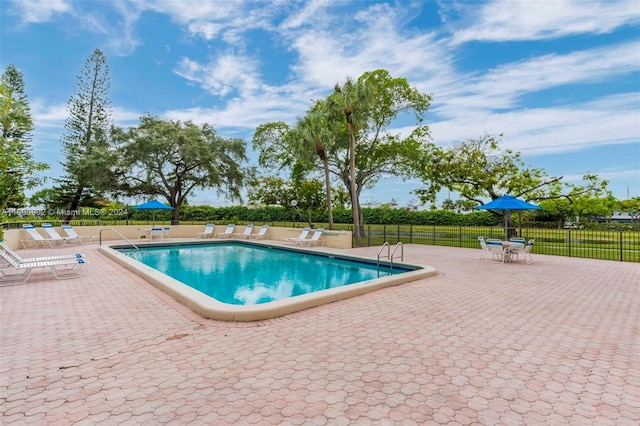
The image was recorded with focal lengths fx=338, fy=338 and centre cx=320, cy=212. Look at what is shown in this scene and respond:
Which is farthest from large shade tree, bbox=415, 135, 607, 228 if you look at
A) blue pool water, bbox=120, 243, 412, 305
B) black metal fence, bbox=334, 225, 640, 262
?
blue pool water, bbox=120, 243, 412, 305

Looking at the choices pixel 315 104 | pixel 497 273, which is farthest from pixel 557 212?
pixel 497 273

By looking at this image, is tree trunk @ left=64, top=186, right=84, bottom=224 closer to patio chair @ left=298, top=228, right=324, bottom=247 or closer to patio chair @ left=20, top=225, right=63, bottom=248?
patio chair @ left=20, top=225, right=63, bottom=248

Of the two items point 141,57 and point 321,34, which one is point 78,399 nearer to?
point 321,34

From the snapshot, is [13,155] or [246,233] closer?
[13,155]

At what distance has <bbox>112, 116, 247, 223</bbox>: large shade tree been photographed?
2386 centimetres

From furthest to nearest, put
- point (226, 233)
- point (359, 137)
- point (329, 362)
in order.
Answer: point (359, 137) → point (226, 233) → point (329, 362)

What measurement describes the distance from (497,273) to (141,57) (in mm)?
19451

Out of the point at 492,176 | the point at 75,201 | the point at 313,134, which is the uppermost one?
the point at 313,134

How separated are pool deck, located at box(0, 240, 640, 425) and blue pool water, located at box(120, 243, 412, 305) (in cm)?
265

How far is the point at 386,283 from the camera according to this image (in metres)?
6.90

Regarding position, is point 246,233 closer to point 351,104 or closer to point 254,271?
point 254,271

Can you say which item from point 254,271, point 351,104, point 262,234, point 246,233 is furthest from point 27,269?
point 351,104

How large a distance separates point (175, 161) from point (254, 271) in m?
17.9

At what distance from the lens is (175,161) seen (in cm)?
2541
